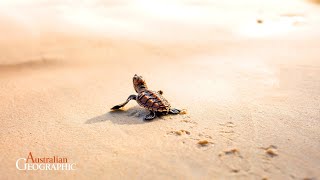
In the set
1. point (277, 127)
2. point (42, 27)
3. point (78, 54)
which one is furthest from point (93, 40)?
point (277, 127)

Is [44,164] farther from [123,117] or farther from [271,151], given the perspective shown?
[271,151]

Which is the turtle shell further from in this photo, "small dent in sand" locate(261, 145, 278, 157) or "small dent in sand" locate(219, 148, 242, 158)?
"small dent in sand" locate(261, 145, 278, 157)

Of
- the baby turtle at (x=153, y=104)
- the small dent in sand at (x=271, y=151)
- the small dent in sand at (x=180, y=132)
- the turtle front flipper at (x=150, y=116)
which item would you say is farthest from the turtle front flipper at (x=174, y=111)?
Result: the small dent in sand at (x=271, y=151)

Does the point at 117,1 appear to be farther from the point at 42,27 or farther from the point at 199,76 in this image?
the point at 199,76

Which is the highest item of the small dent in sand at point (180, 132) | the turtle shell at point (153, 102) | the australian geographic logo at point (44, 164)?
the turtle shell at point (153, 102)

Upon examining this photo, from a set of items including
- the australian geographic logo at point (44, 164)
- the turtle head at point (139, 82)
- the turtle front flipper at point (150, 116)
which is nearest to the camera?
the australian geographic logo at point (44, 164)

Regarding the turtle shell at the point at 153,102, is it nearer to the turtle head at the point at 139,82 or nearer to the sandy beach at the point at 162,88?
the sandy beach at the point at 162,88

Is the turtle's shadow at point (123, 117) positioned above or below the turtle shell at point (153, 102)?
below
